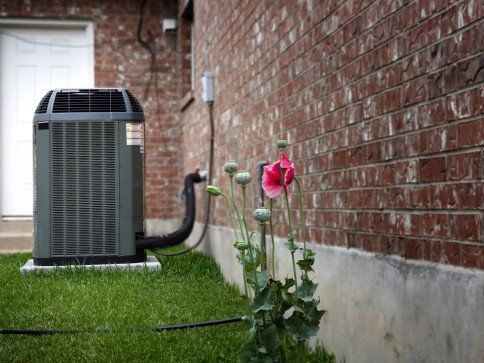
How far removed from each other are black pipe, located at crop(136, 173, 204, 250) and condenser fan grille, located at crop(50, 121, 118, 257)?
21 centimetres

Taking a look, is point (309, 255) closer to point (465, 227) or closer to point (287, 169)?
point (287, 169)

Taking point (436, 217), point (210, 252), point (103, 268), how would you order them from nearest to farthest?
point (436, 217)
point (103, 268)
point (210, 252)

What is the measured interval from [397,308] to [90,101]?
3406 millimetres

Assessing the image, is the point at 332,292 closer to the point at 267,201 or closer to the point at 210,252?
the point at 267,201

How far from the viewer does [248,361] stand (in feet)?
8.80

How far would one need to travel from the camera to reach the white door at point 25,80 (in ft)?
29.0

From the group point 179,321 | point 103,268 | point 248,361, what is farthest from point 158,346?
point 103,268

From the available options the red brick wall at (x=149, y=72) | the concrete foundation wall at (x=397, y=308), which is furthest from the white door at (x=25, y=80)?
the concrete foundation wall at (x=397, y=308)

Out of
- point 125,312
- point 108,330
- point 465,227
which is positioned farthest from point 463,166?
point 125,312

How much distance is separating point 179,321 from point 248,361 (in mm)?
1341

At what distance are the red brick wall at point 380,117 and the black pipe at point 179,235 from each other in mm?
1154

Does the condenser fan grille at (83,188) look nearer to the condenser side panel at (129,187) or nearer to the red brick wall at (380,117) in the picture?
the condenser side panel at (129,187)

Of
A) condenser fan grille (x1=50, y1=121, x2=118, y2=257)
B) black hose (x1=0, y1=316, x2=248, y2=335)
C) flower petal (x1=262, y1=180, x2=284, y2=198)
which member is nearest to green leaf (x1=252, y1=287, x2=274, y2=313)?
flower petal (x1=262, y1=180, x2=284, y2=198)

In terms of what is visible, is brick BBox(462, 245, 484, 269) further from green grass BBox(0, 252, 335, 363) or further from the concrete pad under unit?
the concrete pad under unit
